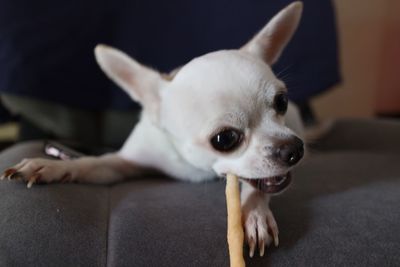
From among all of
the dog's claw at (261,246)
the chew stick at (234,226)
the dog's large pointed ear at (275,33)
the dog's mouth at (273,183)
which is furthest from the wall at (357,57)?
the dog's claw at (261,246)

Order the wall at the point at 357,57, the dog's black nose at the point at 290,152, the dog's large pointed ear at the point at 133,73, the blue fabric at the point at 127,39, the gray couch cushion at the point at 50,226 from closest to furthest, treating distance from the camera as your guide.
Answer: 1. the gray couch cushion at the point at 50,226
2. the dog's black nose at the point at 290,152
3. the dog's large pointed ear at the point at 133,73
4. the blue fabric at the point at 127,39
5. the wall at the point at 357,57

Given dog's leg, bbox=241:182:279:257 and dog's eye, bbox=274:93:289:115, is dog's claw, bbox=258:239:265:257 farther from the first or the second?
dog's eye, bbox=274:93:289:115

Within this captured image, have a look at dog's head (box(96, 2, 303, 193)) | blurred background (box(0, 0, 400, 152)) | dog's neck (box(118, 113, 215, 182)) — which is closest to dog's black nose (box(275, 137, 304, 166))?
dog's head (box(96, 2, 303, 193))

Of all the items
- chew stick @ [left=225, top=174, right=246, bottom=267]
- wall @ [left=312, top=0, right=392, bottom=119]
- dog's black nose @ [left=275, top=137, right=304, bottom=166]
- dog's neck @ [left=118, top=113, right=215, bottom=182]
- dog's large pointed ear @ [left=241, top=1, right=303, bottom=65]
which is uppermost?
dog's large pointed ear @ [left=241, top=1, right=303, bottom=65]

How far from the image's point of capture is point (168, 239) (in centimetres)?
83

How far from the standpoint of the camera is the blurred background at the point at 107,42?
1.65m

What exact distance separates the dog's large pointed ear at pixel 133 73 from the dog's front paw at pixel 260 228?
0.42 m

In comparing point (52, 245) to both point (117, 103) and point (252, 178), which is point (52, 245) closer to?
point (252, 178)

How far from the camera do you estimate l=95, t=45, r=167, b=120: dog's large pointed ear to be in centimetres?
115

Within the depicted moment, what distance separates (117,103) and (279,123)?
910 mm

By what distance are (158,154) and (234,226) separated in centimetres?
48

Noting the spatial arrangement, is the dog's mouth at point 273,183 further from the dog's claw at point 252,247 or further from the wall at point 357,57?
the wall at point 357,57

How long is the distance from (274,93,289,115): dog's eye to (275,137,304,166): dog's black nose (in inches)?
4.7

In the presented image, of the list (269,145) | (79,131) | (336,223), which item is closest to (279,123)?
(269,145)
